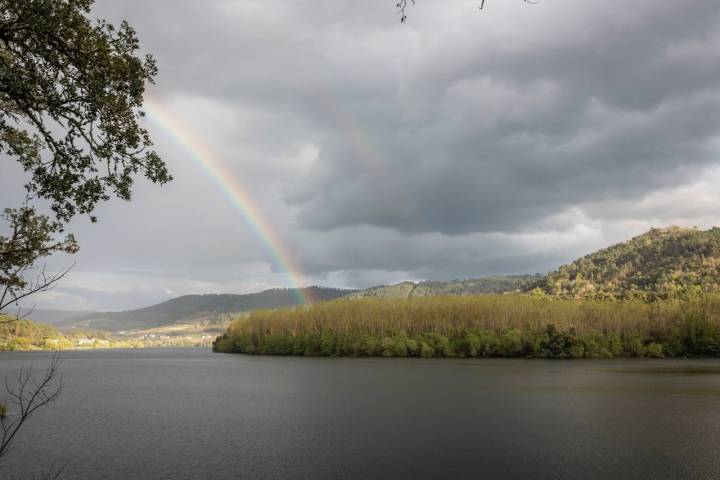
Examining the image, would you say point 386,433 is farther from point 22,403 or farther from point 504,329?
point 504,329

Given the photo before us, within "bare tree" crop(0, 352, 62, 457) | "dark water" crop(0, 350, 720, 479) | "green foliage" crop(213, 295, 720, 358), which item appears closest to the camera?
"bare tree" crop(0, 352, 62, 457)

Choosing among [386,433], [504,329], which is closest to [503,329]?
Answer: [504,329]

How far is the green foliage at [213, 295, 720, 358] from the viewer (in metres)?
106

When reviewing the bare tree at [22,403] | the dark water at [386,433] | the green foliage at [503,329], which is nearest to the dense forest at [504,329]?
the green foliage at [503,329]

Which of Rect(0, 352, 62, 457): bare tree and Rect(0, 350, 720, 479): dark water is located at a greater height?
Rect(0, 352, 62, 457): bare tree

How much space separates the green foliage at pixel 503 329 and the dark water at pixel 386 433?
193 ft

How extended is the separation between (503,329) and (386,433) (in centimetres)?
9203

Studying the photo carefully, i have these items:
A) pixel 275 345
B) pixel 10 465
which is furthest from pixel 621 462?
pixel 275 345

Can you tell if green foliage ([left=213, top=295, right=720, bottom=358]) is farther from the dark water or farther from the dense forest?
the dark water

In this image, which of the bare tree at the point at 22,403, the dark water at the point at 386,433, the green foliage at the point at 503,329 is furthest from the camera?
the green foliage at the point at 503,329

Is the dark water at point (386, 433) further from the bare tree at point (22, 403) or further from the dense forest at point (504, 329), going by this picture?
the dense forest at point (504, 329)

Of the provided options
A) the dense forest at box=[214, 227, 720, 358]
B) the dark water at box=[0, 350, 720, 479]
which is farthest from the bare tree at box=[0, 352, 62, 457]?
the dense forest at box=[214, 227, 720, 358]

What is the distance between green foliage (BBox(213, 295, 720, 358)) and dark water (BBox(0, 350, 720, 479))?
193 ft

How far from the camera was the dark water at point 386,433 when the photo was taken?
21.1 metres
